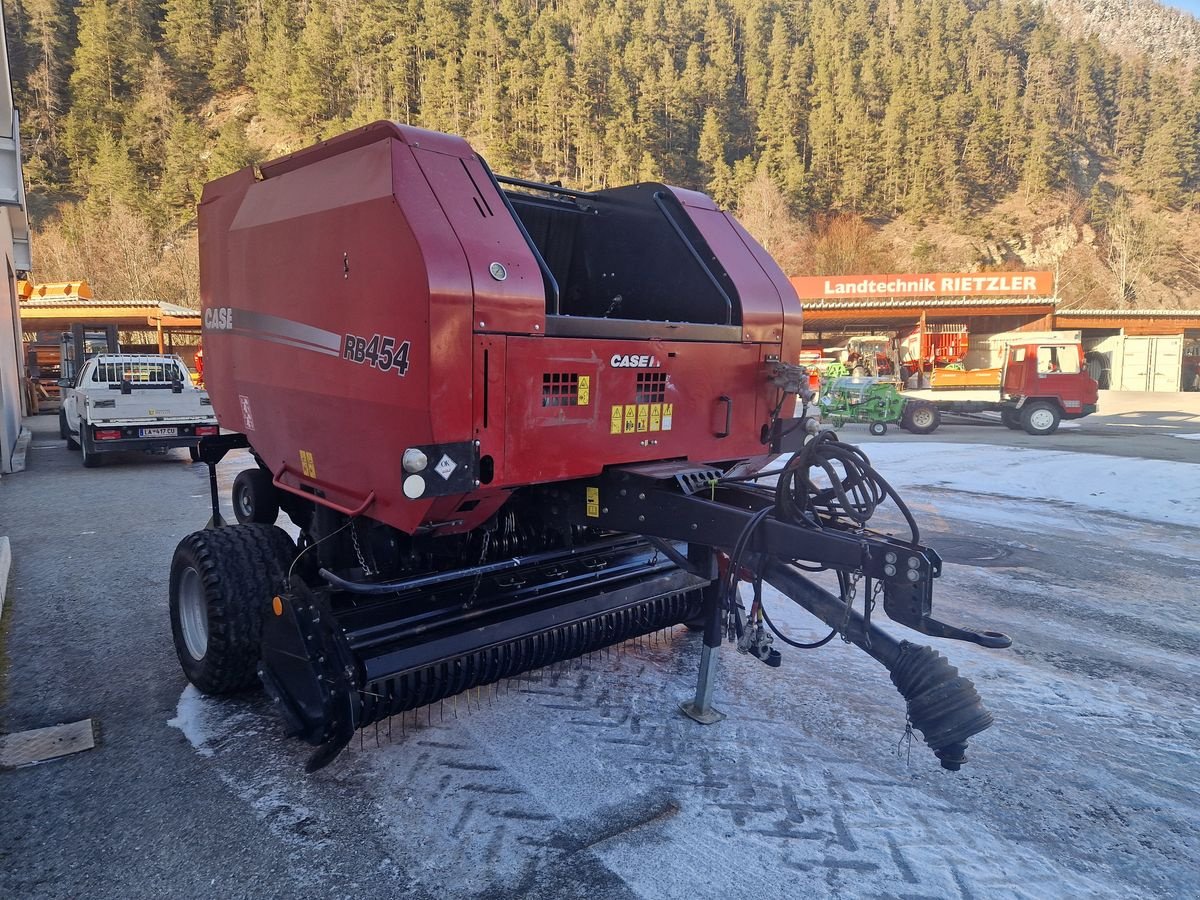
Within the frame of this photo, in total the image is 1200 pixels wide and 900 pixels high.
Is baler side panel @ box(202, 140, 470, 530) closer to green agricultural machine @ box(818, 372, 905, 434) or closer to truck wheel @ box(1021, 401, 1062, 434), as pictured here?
green agricultural machine @ box(818, 372, 905, 434)

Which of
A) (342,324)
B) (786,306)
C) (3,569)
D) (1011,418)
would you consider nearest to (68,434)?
(3,569)

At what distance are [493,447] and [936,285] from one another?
37460 mm

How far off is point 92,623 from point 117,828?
261 centimetres

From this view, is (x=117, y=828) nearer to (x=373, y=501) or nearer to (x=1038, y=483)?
(x=373, y=501)

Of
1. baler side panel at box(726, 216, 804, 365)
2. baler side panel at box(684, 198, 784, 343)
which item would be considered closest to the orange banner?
baler side panel at box(726, 216, 804, 365)

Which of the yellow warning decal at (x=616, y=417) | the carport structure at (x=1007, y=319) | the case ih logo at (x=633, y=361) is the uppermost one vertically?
the carport structure at (x=1007, y=319)

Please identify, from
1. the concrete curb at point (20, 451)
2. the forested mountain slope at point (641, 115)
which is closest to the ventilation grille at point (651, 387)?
the concrete curb at point (20, 451)

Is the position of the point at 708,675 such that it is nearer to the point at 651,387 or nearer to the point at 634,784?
the point at 634,784

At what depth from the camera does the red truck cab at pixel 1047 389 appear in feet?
59.2

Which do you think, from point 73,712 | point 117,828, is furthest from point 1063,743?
point 73,712

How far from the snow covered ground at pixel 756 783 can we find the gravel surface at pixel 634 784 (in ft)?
0.04

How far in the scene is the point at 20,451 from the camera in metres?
13.4

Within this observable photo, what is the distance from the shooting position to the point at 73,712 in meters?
3.65

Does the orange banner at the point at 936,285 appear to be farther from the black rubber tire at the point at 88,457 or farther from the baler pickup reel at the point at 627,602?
the baler pickup reel at the point at 627,602
